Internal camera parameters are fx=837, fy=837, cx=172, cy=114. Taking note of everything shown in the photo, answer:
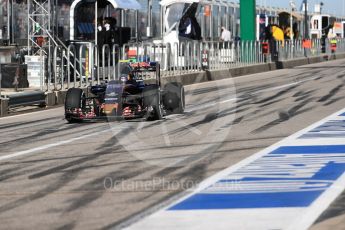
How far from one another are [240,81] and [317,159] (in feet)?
62.0

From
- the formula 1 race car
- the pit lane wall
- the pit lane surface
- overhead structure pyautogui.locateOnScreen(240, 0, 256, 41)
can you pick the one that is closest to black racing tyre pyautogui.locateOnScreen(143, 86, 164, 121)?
the formula 1 race car

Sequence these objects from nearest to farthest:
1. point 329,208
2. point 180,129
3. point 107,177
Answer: point 329,208, point 107,177, point 180,129

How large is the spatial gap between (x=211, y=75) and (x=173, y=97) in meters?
15.0

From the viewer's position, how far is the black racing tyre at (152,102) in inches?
562

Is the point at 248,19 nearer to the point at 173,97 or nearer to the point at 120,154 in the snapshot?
the point at 173,97

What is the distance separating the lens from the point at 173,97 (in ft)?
50.8

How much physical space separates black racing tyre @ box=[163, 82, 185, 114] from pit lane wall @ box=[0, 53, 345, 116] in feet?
14.2

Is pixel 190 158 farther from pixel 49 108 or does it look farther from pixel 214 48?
pixel 214 48

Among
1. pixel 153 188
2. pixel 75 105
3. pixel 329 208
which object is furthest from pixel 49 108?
pixel 329 208

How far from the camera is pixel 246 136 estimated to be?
1264 cm

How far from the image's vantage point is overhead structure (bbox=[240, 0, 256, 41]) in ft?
122

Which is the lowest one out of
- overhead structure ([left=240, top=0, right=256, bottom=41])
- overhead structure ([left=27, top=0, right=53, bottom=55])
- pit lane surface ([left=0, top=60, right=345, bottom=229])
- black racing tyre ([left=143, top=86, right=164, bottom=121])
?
pit lane surface ([left=0, top=60, right=345, bottom=229])

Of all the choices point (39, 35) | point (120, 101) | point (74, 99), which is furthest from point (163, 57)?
point (120, 101)

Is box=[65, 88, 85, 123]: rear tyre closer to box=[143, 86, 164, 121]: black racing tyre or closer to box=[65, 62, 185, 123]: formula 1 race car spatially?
box=[65, 62, 185, 123]: formula 1 race car
